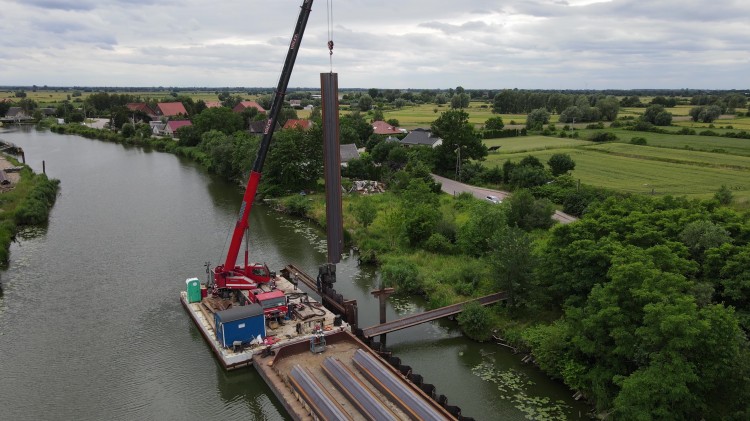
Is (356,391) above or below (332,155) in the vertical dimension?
below

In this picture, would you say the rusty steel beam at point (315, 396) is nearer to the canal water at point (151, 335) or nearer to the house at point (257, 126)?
the canal water at point (151, 335)

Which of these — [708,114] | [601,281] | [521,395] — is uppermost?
[708,114]

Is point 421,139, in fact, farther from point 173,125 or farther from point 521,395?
point 521,395

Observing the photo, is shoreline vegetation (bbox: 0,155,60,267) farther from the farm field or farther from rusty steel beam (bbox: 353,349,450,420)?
the farm field

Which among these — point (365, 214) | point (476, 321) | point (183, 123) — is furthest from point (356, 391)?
point (183, 123)

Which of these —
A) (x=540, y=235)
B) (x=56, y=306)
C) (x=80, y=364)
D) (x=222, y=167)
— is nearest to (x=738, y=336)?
(x=540, y=235)

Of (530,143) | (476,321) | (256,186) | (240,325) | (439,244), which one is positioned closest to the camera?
(240,325)

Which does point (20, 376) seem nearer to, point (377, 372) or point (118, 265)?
point (118, 265)
